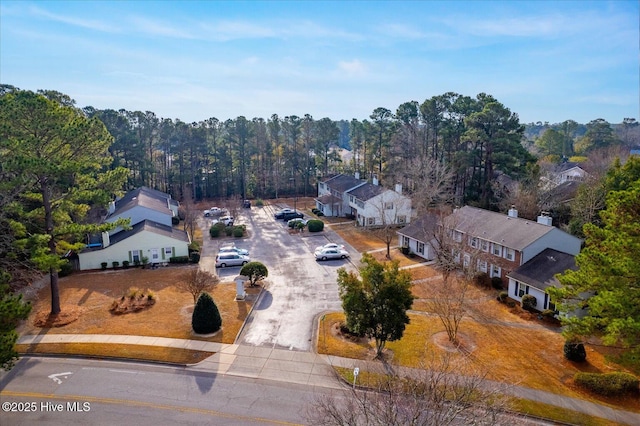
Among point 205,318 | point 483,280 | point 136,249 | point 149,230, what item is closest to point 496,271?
point 483,280

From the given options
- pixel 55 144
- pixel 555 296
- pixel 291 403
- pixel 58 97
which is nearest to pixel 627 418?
pixel 555 296

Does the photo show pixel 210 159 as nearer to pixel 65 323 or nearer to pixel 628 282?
pixel 65 323

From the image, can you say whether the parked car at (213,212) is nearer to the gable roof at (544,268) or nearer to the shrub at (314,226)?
the shrub at (314,226)

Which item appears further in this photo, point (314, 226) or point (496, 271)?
point (314, 226)

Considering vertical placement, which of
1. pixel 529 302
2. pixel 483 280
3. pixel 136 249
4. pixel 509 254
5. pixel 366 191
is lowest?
pixel 529 302

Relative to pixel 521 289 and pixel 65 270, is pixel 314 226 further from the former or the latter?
pixel 65 270

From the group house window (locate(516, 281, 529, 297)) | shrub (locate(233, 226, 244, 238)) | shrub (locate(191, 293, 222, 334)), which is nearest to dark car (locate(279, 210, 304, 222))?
shrub (locate(233, 226, 244, 238))
